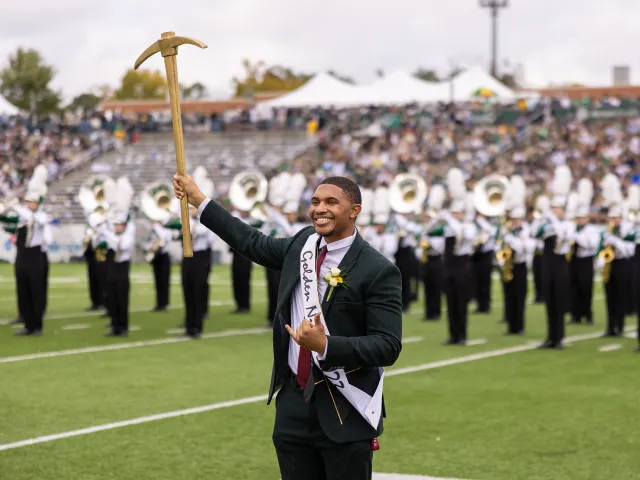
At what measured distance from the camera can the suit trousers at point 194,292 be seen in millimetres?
14594

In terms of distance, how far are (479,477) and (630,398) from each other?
3.30 m

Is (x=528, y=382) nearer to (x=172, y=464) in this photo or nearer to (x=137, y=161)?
(x=172, y=464)

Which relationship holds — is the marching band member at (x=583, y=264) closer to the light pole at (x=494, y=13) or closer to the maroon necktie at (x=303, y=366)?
the maroon necktie at (x=303, y=366)

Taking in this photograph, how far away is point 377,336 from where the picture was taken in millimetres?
4129

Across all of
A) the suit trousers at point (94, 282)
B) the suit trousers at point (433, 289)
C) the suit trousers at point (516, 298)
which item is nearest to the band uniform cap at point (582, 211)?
the suit trousers at point (516, 298)

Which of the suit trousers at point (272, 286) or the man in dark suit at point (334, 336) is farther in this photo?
the suit trousers at point (272, 286)

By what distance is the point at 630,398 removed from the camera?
983 cm

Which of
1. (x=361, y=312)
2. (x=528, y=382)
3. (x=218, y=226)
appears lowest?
(x=528, y=382)

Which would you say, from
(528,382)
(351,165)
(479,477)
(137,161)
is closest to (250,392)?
(528,382)

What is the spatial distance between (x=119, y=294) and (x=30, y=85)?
2017 inches

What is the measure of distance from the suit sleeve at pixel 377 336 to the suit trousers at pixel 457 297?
9.80m

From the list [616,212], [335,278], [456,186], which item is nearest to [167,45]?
[335,278]

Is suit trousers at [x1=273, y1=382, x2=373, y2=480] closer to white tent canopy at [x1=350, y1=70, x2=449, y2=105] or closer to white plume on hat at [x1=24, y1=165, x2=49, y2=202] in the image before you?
white plume on hat at [x1=24, y1=165, x2=49, y2=202]

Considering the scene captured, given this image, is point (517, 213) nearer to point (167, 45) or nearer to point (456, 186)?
point (456, 186)
